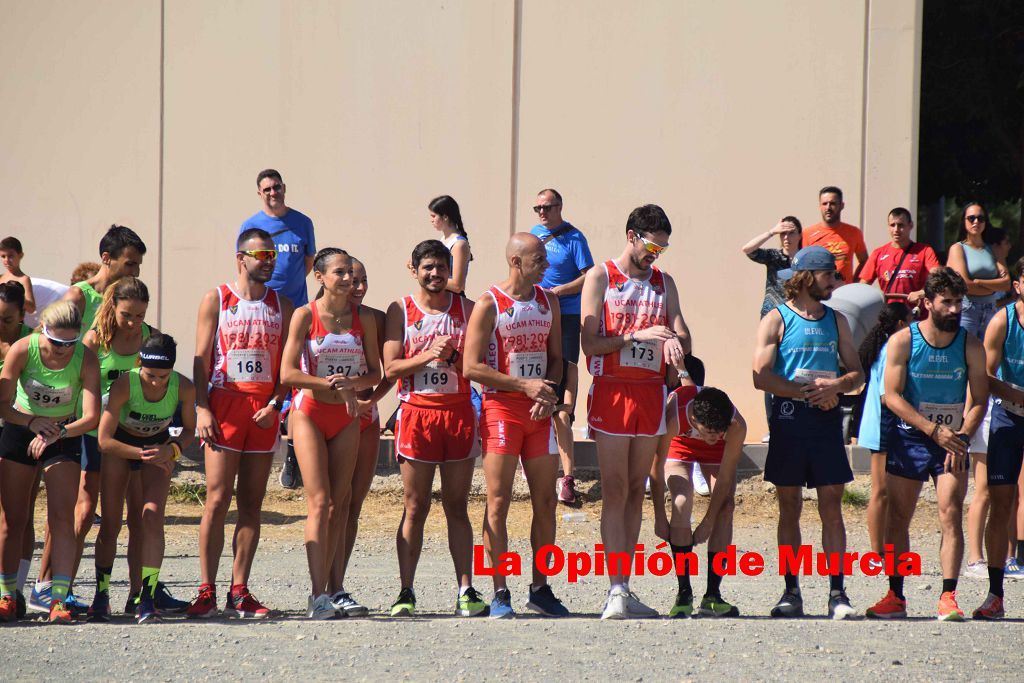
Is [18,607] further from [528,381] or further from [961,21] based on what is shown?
[961,21]

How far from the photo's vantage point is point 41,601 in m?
7.44

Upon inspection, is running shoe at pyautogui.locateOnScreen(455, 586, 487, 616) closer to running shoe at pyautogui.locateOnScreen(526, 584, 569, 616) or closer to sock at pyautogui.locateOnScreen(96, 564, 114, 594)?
running shoe at pyautogui.locateOnScreen(526, 584, 569, 616)

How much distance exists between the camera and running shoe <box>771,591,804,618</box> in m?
7.54

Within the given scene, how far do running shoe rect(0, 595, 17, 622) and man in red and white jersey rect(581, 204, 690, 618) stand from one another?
3.10 metres

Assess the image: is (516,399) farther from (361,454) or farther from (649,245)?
(649,245)

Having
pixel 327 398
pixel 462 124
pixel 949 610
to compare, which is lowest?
pixel 949 610

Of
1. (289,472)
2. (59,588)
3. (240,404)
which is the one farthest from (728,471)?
(289,472)

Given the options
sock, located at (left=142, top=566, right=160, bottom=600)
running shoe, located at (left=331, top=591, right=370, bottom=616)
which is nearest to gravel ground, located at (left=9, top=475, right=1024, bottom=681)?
running shoe, located at (left=331, top=591, right=370, bottom=616)

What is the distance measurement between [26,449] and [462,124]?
6.32 m

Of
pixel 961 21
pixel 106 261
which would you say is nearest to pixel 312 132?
pixel 106 261

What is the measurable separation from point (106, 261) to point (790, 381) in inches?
159

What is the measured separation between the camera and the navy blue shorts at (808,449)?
757 centimetres

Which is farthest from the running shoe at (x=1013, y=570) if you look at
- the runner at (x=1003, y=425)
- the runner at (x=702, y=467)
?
the runner at (x=702, y=467)

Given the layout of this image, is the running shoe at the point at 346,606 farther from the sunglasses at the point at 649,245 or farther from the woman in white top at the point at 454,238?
the woman in white top at the point at 454,238
